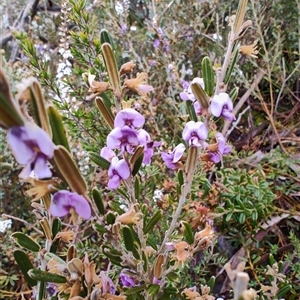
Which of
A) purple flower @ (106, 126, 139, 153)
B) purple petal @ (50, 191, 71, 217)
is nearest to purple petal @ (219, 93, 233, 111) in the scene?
purple flower @ (106, 126, 139, 153)

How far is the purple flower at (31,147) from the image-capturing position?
0.25m

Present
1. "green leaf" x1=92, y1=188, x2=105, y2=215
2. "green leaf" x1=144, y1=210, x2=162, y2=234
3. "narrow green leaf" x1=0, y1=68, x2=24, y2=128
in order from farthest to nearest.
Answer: "green leaf" x1=144, y1=210, x2=162, y2=234 < "green leaf" x1=92, y1=188, x2=105, y2=215 < "narrow green leaf" x1=0, y1=68, x2=24, y2=128

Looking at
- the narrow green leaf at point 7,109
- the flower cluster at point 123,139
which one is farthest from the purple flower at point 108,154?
the narrow green leaf at point 7,109

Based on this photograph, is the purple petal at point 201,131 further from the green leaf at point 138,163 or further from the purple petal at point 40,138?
the purple petal at point 40,138

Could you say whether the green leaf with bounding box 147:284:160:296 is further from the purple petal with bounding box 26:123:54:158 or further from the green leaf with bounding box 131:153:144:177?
the purple petal with bounding box 26:123:54:158

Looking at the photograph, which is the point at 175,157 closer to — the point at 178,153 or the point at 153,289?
the point at 178,153

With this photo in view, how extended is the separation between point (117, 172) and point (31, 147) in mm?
190

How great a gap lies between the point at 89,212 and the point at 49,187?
4 cm

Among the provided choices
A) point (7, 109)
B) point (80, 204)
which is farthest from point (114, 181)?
point (7, 109)

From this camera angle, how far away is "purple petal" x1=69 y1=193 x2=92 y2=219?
1.09 ft

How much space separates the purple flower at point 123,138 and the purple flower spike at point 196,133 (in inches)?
2.2

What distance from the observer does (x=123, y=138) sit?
0.44 meters

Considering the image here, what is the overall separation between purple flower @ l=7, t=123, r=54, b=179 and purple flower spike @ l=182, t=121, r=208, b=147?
201 millimetres

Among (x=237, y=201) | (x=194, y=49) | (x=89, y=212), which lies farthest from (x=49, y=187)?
(x=194, y=49)
